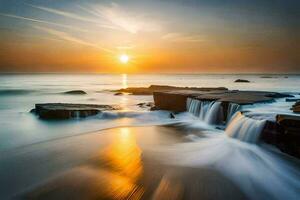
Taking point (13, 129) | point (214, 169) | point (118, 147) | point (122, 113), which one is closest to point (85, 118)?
point (122, 113)

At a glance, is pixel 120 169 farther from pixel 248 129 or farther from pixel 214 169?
pixel 248 129

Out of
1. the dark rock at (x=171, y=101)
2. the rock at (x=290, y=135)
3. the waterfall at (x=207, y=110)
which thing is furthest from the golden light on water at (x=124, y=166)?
the dark rock at (x=171, y=101)

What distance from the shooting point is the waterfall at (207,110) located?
47.1ft

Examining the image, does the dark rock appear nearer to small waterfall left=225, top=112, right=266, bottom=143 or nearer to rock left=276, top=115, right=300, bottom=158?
small waterfall left=225, top=112, right=266, bottom=143

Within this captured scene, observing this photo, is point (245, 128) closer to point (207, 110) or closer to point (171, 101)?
point (207, 110)

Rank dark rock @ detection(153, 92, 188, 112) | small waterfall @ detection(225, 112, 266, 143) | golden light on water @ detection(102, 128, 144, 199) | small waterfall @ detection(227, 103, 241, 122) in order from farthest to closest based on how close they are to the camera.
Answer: dark rock @ detection(153, 92, 188, 112), small waterfall @ detection(227, 103, 241, 122), small waterfall @ detection(225, 112, 266, 143), golden light on water @ detection(102, 128, 144, 199)

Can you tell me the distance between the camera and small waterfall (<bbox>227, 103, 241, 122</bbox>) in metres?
13.4

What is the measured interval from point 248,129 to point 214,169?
3144 millimetres

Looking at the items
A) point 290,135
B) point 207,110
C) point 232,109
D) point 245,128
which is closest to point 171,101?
point 207,110

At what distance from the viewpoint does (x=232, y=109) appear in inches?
536

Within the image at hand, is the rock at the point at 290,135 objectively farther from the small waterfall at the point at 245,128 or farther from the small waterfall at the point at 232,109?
the small waterfall at the point at 232,109

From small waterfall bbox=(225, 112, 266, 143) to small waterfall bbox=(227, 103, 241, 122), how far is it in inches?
59.7

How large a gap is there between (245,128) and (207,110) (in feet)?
16.8

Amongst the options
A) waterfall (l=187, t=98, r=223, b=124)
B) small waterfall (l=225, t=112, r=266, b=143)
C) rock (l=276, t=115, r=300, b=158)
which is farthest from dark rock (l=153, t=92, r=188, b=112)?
rock (l=276, t=115, r=300, b=158)
